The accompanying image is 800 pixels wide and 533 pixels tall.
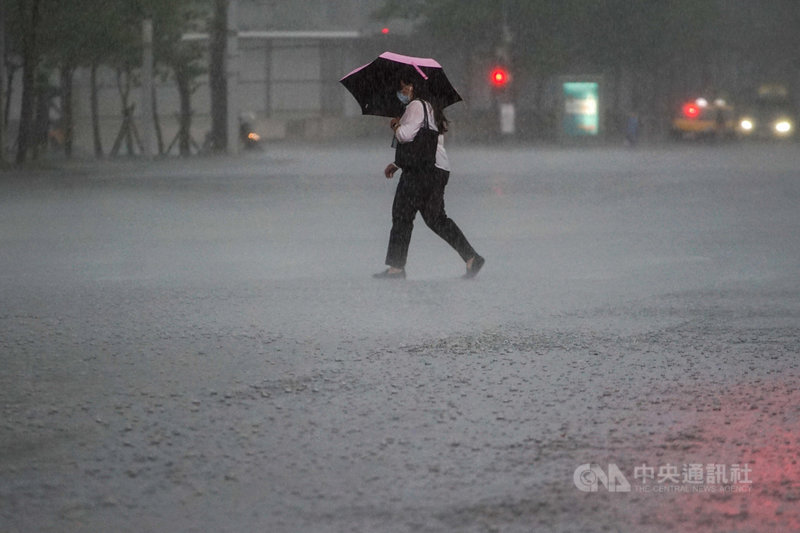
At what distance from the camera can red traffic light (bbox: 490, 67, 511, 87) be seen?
5369 centimetres

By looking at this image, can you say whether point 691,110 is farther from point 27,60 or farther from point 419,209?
point 419,209

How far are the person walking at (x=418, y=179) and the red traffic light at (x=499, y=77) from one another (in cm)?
4191

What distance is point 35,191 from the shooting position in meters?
26.5

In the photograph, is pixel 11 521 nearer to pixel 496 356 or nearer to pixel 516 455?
pixel 516 455

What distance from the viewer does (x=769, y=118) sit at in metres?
71.1

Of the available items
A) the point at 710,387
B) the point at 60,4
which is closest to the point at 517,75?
the point at 60,4

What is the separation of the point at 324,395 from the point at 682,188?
20320 millimetres

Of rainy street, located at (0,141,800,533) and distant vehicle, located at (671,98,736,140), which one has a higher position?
rainy street, located at (0,141,800,533)

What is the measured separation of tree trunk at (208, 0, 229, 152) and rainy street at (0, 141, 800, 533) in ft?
97.9

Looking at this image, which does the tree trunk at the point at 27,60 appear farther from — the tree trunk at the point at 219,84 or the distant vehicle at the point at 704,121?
the distant vehicle at the point at 704,121

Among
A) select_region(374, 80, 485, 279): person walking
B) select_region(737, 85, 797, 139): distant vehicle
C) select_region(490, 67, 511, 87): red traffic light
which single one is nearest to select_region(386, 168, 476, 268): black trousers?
select_region(374, 80, 485, 279): person walking

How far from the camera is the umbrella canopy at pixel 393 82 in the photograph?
11.8 meters

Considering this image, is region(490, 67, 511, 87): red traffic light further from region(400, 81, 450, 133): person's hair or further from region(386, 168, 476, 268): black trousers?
region(400, 81, 450, 133): person's hair

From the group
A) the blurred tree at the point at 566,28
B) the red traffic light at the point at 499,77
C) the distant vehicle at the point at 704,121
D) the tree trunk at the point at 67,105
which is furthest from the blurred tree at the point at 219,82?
the distant vehicle at the point at 704,121
